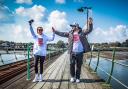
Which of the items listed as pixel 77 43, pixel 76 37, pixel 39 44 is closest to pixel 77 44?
pixel 77 43

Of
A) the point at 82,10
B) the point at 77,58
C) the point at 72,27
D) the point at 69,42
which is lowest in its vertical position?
the point at 77,58

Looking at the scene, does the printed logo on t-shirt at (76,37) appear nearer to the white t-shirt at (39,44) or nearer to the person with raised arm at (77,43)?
the person with raised arm at (77,43)

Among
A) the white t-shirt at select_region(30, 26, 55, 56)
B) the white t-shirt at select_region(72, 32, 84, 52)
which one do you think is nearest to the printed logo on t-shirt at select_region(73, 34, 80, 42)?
the white t-shirt at select_region(72, 32, 84, 52)

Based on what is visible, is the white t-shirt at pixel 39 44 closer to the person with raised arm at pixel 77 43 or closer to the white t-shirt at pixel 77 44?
the person with raised arm at pixel 77 43

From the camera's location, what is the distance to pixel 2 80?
23.2ft

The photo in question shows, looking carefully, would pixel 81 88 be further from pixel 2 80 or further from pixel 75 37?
pixel 2 80

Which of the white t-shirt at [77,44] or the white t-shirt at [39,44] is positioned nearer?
the white t-shirt at [77,44]

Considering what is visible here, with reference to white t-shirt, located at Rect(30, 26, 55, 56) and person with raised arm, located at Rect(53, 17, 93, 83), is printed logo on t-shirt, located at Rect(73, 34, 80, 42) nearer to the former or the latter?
person with raised arm, located at Rect(53, 17, 93, 83)

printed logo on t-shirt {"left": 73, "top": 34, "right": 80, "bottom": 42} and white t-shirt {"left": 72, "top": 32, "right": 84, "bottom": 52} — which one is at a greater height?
printed logo on t-shirt {"left": 73, "top": 34, "right": 80, "bottom": 42}

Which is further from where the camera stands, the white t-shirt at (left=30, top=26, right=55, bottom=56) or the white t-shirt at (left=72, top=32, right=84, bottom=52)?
the white t-shirt at (left=30, top=26, right=55, bottom=56)

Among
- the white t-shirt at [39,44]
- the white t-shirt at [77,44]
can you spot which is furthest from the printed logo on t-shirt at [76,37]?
the white t-shirt at [39,44]

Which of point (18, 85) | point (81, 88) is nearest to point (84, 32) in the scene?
point (81, 88)

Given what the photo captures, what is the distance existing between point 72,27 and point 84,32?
1.44ft

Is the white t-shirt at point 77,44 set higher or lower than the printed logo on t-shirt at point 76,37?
lower
